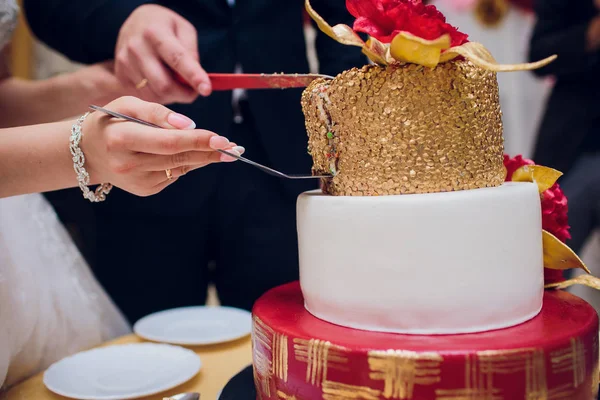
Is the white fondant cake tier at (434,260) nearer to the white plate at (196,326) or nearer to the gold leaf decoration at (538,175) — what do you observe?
the gold leaf decoration at (538,175)

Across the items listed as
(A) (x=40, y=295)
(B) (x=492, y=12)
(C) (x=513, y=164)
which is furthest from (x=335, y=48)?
(B) (x=492, y=12)

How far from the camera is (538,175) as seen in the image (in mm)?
834

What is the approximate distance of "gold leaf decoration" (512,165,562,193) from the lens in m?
0.82

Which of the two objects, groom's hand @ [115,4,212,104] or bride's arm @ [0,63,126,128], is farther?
bride's arm @ [0,63,126,128]

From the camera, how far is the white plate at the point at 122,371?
88cm

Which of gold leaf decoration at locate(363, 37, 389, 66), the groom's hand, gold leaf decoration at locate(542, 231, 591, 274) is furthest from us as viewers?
the groom's hand

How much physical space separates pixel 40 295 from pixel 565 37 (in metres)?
1.62

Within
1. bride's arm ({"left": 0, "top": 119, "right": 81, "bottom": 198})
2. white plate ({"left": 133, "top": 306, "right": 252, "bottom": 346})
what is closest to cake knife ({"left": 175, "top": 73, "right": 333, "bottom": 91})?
bride's arm ({"left": 0, "top": 119, "right": 81, "bottom": 198})

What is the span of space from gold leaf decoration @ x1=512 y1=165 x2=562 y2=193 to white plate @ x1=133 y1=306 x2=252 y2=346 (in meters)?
0.66

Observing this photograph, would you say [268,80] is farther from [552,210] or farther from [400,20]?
[552,210]

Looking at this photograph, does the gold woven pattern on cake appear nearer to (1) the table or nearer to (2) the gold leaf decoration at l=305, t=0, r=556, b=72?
(2) the gold leaf decoration at l=305, t=0, r=556, b=72

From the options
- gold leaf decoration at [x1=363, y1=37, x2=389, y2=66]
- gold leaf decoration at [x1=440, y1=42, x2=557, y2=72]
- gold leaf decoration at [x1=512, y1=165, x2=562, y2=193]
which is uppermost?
gold leaf decoration at [x1=363, y1=37, x2=389, y2=66]

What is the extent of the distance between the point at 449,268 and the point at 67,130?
1.81 feet

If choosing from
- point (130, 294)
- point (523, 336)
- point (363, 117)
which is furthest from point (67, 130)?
point (130, 294)
